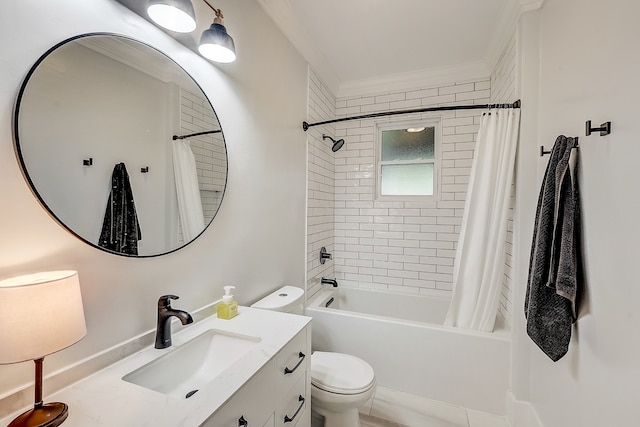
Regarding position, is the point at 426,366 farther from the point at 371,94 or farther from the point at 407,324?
the point at 371,94

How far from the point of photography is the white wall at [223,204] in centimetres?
72

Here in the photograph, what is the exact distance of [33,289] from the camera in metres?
0.62

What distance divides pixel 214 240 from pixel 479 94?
108 inches

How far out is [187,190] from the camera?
1214mm

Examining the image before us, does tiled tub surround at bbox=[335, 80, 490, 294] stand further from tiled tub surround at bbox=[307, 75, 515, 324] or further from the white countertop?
the white countertop

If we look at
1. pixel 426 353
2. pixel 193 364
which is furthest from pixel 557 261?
pixel 193 364

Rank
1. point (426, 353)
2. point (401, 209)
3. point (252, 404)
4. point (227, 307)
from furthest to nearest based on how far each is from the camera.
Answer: point (401, 209)
point (426, 353)
point (227, 307)
point (252, 404)

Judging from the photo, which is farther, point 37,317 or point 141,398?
point 141,398

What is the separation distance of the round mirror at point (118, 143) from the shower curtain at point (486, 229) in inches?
71.1

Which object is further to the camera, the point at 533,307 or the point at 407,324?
the point at 407,324

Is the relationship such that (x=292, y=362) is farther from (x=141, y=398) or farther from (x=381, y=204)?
(x=381, y=204)

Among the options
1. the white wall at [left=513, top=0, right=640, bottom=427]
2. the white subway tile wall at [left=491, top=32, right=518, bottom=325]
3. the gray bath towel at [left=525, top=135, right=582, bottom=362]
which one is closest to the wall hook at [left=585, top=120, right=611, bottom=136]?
the white wall at [left=513, top=0, right=640, bottom=427]

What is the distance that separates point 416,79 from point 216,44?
2236mm

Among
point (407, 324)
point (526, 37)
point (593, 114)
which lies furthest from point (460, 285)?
point (526, 37)
